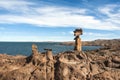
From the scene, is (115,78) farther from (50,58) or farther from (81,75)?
(50,58)

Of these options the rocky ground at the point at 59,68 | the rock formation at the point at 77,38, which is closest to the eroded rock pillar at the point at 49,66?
the rocky ground at the point at 59,68

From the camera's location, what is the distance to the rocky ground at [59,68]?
3328cm

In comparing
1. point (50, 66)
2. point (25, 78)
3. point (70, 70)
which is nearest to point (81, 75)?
point (70, 70)

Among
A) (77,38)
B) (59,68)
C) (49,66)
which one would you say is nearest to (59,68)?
(59,68)

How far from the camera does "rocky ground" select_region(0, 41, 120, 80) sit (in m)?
33.3

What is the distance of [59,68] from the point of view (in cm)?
3472

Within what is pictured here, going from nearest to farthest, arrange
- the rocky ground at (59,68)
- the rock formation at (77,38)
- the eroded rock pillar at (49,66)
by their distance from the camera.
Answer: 1. the rocky ground at (59,68)
2. the eroded rock pillar at (49,66)
3. the rock formation at (77,38)

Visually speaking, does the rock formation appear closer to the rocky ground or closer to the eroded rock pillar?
the rocky ground

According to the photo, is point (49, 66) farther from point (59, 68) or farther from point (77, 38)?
point (77, 38)

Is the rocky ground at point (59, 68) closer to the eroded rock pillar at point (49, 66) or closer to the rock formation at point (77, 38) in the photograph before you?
the eroded rock pillar at point (49, 66)

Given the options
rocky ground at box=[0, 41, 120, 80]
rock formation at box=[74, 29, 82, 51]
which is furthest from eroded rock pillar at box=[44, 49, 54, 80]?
rock formation at box=[74, 29, 82, 51]

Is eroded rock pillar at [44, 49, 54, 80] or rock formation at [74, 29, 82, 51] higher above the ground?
rock formation at [74, 29, 82, 51]

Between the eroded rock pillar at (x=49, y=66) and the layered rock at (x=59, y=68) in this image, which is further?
the eroded rock pillar at (x=49, y=66)

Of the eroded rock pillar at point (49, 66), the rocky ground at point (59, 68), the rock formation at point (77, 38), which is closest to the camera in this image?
the rocky ground at point (59, 68)
